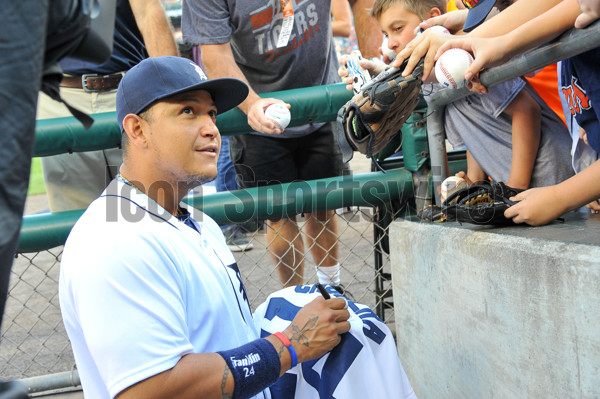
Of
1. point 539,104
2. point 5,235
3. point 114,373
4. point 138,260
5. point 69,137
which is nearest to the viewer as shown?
point 5,235

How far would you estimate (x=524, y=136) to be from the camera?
2.21 metres

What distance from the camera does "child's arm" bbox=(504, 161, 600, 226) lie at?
167 cm

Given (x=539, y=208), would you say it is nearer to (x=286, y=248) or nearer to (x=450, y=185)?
(x=450, y=185)

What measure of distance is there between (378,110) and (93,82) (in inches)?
75.0

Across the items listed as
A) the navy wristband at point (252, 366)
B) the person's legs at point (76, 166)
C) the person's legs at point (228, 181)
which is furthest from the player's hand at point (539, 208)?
the person's legs at point (228, 181)

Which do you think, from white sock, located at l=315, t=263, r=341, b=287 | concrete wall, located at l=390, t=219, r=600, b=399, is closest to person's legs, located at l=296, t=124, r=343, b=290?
white sock, located at l=315, t=263, r=341, b=287

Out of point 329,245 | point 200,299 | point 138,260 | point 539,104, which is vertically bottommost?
point 329,245

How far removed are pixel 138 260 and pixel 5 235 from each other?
0.80m

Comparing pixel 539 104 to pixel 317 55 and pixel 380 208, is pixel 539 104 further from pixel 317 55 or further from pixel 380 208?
pixel 317 55

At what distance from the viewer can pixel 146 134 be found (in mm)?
1819

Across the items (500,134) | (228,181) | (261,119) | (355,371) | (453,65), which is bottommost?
(228,181)

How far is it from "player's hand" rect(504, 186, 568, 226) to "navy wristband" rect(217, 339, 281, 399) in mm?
840

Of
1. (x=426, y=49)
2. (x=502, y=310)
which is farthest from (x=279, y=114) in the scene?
(x=502, y=310)

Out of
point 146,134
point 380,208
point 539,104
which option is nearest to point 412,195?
point 380,208
